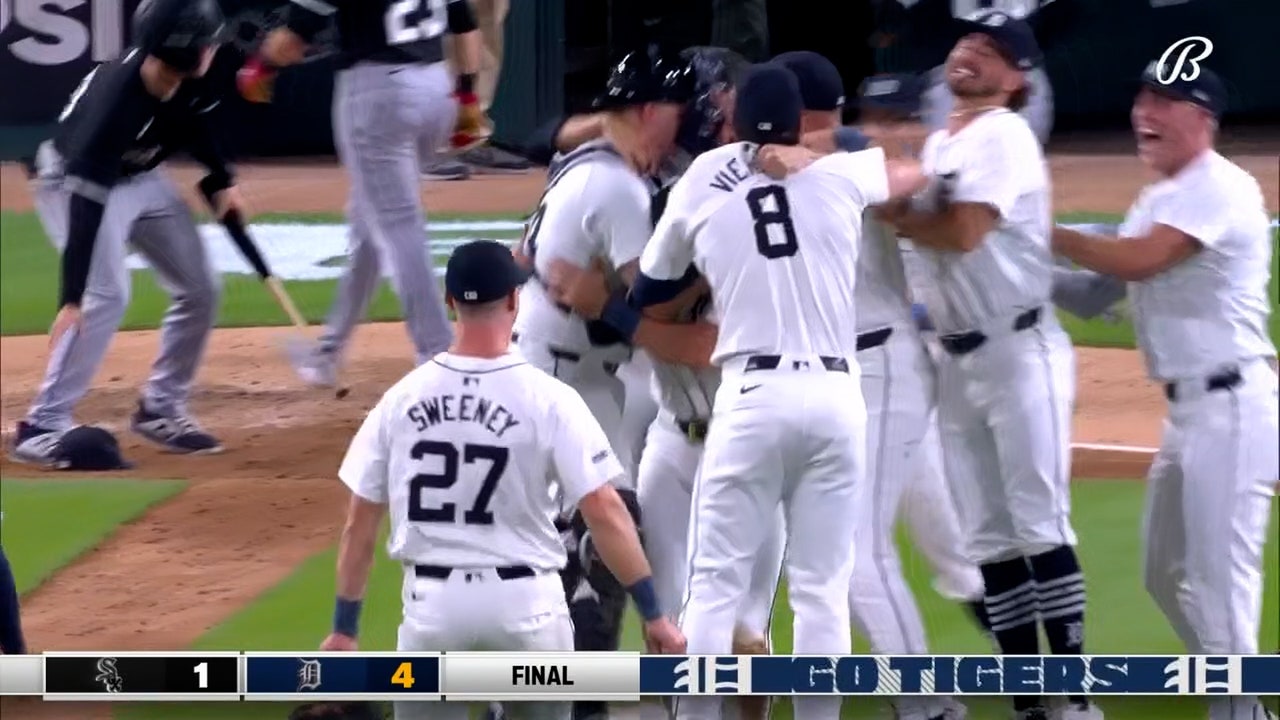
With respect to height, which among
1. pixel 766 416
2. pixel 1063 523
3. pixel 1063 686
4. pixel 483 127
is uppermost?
pixel 483 127

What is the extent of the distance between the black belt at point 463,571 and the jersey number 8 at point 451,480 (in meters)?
0.10

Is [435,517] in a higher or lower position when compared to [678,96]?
lower

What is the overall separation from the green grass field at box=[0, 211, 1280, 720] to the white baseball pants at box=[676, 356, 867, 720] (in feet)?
0.46

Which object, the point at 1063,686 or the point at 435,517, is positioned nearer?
the point at 435,517

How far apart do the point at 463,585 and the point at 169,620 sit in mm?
863

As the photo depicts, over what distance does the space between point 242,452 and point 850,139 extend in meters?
1.50

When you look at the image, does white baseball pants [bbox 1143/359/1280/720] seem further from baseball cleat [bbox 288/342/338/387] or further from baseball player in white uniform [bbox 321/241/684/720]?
baseball cleat [bbox 288/342/338/387]

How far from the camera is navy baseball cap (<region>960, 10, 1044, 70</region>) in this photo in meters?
3.69

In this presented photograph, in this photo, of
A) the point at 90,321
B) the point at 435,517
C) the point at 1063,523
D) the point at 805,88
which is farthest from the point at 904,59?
the point at 90,321

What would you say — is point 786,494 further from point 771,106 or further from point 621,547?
point 771,106

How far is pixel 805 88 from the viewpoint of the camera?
3617 millimetres

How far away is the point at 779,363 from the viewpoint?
3545 millimetres

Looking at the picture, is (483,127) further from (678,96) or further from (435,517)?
(435,517)

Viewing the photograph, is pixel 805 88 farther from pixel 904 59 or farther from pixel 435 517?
pixel 435 517
